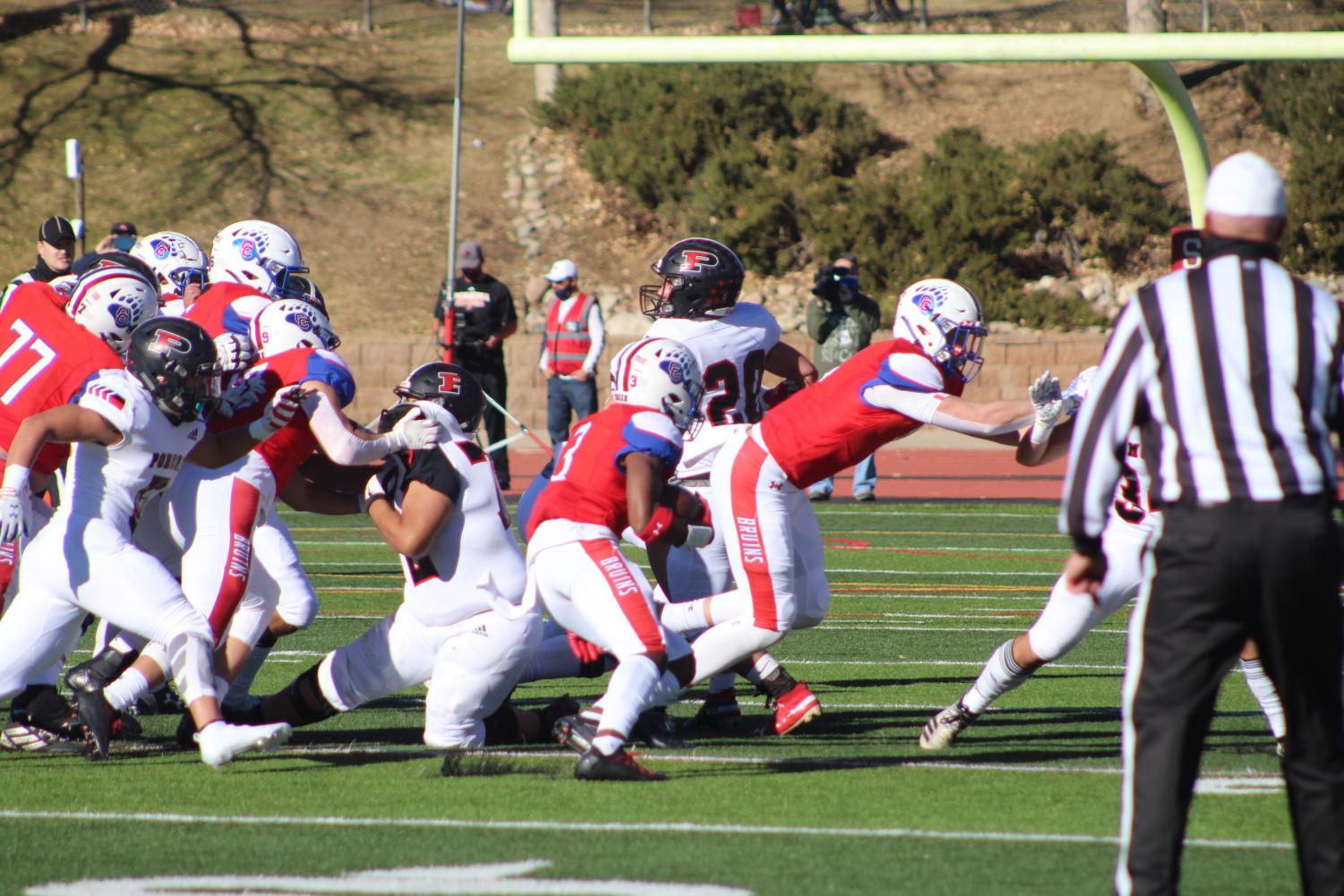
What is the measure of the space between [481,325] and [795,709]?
958 centimetres

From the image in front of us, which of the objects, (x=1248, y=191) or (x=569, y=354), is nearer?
(x=1248, y=191)

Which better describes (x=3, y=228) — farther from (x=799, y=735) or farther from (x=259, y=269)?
(x=799, y=735)

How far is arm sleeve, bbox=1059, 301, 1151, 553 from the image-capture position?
3697 millimetres

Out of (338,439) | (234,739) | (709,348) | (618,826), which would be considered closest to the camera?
(618,826)

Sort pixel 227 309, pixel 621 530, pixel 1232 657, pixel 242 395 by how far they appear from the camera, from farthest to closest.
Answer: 1. pixel 227 309
2. pixel 242 395
3. pixel 621 530
4. pixel 1232 657

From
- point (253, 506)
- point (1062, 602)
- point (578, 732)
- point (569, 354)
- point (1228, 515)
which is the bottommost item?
point (569, 354)

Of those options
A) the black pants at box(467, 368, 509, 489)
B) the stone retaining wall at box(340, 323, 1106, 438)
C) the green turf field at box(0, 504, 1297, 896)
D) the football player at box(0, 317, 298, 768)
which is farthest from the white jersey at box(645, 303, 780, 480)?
the stone retaining wall at box(340, 323, 1106, 438)

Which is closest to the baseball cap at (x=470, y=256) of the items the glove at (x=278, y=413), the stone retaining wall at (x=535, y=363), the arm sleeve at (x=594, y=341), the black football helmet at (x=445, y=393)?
the arm sleeve at (x=594, y=341)

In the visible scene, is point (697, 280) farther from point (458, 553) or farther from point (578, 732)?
point (578, 732)

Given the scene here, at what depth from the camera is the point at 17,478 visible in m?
5.62

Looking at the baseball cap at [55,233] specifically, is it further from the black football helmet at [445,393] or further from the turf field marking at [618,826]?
the turf field marking at [618,826]

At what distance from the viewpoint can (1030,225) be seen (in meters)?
26.9

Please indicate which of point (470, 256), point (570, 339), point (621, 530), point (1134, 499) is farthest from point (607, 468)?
point (570, 339)

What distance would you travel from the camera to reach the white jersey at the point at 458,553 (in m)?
5.92
